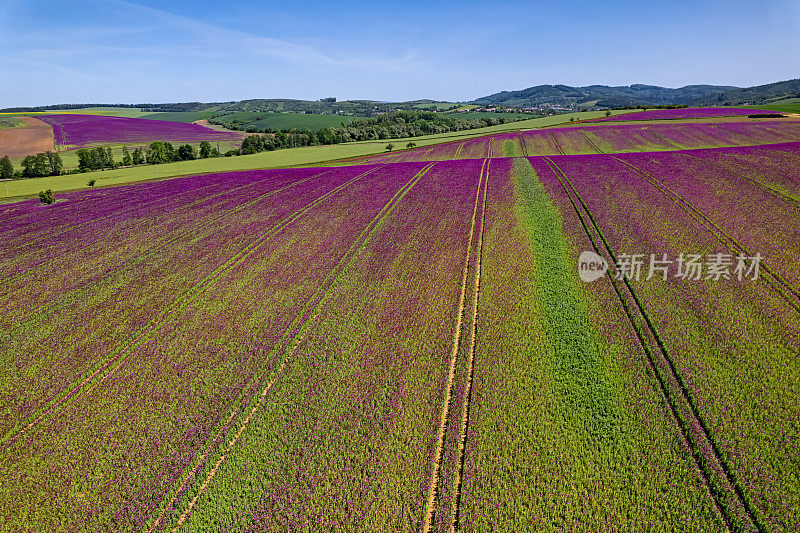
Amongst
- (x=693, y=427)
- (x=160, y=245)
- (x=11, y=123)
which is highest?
(x=11, y=123)

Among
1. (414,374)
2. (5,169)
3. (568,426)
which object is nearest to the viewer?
(568,426)

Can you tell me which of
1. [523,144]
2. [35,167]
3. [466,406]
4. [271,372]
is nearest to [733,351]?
[466,406]

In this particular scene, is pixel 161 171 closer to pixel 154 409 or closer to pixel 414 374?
pixel 154 409

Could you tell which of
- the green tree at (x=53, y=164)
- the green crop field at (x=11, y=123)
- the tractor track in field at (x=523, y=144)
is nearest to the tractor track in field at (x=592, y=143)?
the tractor track in field at (x=523, y=144)

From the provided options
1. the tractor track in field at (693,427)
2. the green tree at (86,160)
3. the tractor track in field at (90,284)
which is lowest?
the tractor track in field at (693,427)

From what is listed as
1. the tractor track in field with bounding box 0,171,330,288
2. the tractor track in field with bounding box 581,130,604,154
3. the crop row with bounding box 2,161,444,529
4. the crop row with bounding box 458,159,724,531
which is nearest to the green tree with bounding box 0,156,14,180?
the tractor track in field with bounding box 0,171,330,288

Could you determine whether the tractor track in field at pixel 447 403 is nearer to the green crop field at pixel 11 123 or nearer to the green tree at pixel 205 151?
the green tree at pixel 205 151

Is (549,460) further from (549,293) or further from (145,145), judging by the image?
(145,145)
